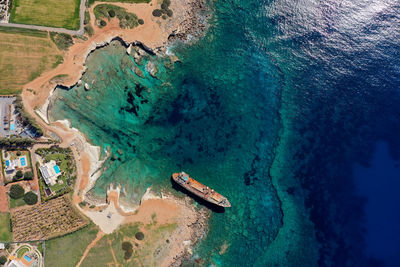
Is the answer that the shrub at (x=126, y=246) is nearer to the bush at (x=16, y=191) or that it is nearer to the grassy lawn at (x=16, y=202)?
the grassy lawn at (x=16, y=202)

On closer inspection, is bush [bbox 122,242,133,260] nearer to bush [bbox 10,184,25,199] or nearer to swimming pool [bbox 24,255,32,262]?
swimming pool [bbox 24,255,32,262]

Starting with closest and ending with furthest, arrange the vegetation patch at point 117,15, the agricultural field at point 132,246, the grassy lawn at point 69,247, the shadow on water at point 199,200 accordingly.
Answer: the grassy lawn at point 69,247
the agricultural field at point 132,246
the vegetation patch at point 117,15
the shadow on water at point 199,200

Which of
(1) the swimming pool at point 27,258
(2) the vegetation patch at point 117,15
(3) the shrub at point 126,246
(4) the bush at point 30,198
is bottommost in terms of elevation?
(1) the swimming pool at point 27,258

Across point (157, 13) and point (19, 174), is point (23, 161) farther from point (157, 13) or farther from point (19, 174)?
point (157, 13)

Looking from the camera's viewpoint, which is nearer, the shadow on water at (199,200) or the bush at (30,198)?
the bush at (30,198)

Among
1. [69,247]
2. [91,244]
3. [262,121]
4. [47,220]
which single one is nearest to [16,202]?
[47,220]

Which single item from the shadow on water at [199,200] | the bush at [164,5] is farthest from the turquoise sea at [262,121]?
the bush at [164,5]

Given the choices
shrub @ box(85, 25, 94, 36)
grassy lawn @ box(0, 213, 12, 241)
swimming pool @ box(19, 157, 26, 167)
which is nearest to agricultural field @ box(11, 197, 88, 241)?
grassy lawn @ box(0, 213, 12, 241)
